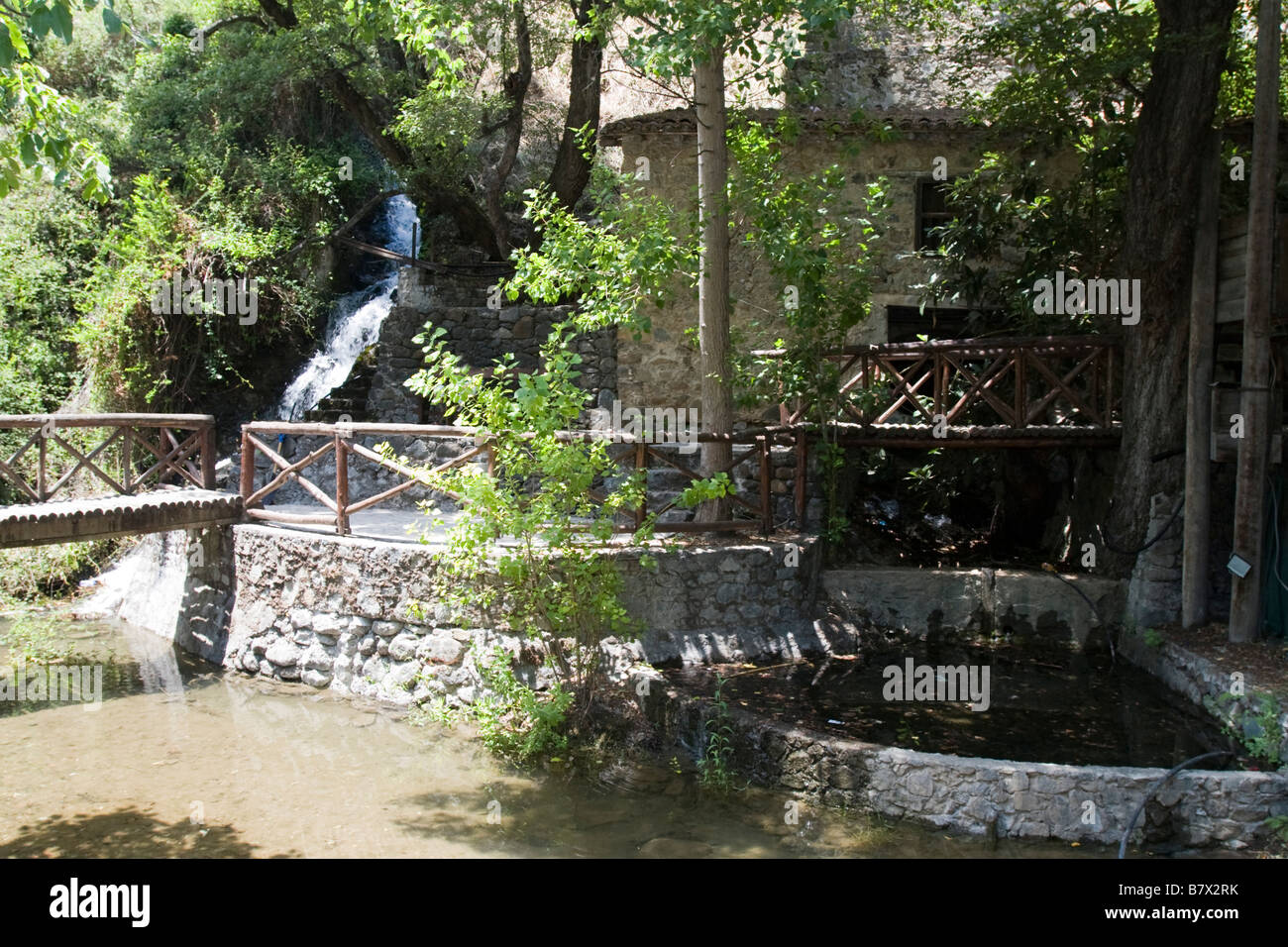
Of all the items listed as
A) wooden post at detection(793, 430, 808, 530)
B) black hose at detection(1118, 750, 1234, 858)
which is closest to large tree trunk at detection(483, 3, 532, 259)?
wooden post at detection(793, 430, 808, 530)

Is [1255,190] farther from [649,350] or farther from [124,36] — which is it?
[124,36]

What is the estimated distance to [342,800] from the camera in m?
6.48

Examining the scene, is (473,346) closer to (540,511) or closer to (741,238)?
(741,238)

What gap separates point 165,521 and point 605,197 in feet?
16.2

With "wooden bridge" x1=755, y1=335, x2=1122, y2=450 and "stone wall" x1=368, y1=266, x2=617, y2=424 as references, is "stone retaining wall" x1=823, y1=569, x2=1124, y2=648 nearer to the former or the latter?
"wooden bridge" x1=755, y1=335, x2=1122, y2=450

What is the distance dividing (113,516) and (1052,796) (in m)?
7.61

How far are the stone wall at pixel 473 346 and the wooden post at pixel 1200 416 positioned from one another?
708 centimetres

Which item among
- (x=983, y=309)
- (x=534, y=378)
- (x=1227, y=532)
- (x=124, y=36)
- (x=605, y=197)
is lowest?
(x=1227, y=532)

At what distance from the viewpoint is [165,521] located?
30.4ft

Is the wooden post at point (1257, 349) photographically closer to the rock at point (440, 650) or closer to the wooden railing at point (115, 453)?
the rock at point (440, 650)

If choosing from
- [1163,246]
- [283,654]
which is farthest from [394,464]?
[1163,246]

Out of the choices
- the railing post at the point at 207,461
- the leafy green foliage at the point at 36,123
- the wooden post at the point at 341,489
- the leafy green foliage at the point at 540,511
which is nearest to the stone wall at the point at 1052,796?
the leafy green foliage at the point at 540,511

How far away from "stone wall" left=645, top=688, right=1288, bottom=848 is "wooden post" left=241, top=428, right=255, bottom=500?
6.33m
